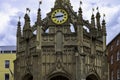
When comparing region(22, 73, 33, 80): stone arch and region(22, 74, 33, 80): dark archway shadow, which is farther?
region(22, 74, 33, 80): dark archway shadow

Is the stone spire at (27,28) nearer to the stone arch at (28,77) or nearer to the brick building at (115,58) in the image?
the stone arch at (28,77)

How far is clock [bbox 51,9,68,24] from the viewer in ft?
184

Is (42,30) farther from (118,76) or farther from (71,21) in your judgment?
(118,76)

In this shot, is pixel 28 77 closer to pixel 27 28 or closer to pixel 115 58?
pixel 27 28

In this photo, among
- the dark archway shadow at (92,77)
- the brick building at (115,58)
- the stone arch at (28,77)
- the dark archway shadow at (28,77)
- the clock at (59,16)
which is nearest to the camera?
the dark archway shadow at (92,77)

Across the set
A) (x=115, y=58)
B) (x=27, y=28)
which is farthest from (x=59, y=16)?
(x=115, y=58)

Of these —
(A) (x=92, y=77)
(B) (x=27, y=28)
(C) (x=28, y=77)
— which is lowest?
(A) (x=92, y=77)

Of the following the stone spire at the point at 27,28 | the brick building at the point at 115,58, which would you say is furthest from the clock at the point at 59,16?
the brick building at the point at 115,58

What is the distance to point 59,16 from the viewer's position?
56281 mm

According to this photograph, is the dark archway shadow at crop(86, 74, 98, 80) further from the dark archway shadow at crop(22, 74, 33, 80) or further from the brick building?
the brick building

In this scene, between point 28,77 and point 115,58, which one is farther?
point 115,58

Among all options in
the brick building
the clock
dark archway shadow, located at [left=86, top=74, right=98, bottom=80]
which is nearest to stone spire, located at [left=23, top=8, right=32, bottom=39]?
the clock

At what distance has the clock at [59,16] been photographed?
184 feet

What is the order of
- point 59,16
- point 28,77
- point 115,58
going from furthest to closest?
1. point 115,58
2. point 28,77
3. point 59,16
